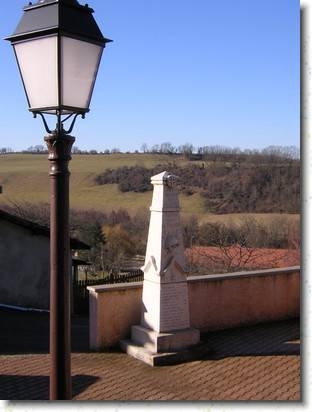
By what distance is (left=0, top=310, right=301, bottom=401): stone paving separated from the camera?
611 cm

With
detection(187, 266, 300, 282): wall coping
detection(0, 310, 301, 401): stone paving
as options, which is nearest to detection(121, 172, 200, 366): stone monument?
detection(0, 310, 301, 401): stone paving

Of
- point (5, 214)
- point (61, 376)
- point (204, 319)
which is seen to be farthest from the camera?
point (5, 214)

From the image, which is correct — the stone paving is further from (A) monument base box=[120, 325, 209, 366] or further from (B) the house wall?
(B) the house wall

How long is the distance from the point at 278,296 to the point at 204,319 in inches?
63.5

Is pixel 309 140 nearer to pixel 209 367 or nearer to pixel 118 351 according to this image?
pixel 209 367

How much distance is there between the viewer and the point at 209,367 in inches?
279

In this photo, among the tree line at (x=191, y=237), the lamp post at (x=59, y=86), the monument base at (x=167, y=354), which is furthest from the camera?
the tree line at (x=191, y=237)

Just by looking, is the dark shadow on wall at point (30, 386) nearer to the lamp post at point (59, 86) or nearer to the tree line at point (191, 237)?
the lamp post at point (59, 86)

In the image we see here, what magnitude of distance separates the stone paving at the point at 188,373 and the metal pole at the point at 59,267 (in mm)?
3052

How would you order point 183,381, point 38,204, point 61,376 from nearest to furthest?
point 61,376
point 183,381
point 38,204

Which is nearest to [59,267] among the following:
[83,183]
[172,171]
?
[172,171]

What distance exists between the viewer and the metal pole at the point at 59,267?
9.64ft

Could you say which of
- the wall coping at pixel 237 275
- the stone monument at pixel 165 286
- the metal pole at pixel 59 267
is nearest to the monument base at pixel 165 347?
the stone monument at pixel 165 286

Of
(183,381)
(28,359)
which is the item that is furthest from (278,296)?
(28,359)
